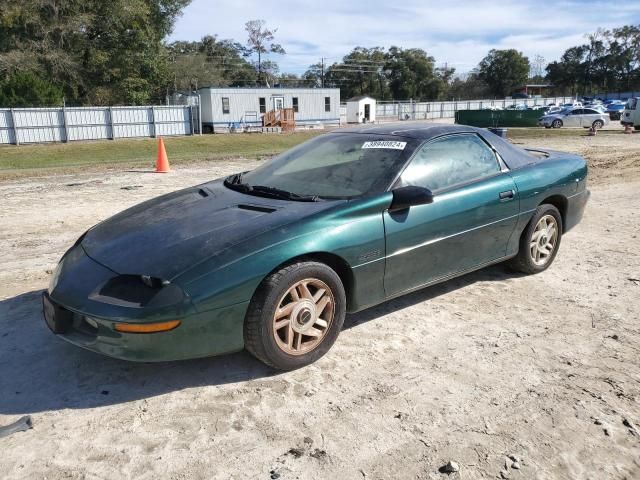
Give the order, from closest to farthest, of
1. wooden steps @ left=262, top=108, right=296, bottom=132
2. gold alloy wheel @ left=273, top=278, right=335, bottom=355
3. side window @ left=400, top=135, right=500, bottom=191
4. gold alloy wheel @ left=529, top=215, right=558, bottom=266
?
gold alloy wheel @ left=273, top=278, right=335, bottom=355, side window @ left=400, top=135, right=500, bottom=191, gold alloy wheel @ left=529, top=215, right=558, bottom=266, wooden steps @ left=262, top=108, right=296, bottom=132

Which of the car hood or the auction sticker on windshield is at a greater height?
the auction sticker on windshield

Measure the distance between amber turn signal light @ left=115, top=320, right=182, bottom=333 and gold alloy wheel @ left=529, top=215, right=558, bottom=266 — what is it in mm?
3346

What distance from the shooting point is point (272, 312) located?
3105 mm

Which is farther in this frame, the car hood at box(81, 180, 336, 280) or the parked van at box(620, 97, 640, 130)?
the parked van at box(620, 97, 640, 130)

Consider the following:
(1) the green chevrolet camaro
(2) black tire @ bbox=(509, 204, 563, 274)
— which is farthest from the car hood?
(2) black tire @ bbox=(509, 204, 563, 274)

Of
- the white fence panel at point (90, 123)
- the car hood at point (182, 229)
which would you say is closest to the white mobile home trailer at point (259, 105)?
the white fence panel at point (90, 123)

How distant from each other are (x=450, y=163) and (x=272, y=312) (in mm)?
2015

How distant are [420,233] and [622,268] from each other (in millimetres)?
2663

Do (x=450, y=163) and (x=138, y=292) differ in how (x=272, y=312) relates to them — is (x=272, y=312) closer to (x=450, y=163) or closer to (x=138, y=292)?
(x=138, y=292)

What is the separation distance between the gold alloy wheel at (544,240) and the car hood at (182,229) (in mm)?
2284

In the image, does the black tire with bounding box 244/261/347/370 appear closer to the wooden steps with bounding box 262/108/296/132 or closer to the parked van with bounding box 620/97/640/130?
the parked van with bounding box 620/97/640/130

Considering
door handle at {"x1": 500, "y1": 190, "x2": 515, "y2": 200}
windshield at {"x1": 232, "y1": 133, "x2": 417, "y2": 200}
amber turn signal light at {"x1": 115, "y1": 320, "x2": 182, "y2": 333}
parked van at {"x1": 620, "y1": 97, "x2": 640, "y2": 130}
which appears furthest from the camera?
parked van at {"x1": 620, "y1": 97, "x2": 640, "y2": 130}

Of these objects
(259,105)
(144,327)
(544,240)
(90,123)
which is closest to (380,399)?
(144,327)

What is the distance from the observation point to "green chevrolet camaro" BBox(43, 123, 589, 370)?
116 inches
